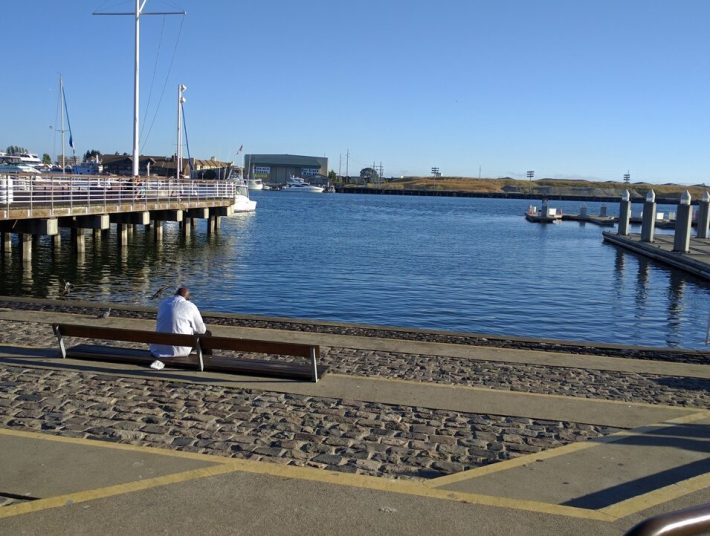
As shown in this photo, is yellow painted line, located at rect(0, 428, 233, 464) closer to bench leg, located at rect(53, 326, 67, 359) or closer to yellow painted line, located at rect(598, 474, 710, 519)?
bench leg, located at rect(53, 326, 67, 359)

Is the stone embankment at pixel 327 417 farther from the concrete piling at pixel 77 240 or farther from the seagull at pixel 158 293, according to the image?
the concrete piling at pixel 77 240

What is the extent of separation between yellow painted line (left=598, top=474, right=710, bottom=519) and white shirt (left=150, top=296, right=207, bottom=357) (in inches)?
250

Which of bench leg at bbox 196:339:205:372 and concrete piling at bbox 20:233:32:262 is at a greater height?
bench leg at bbox 196:339:205:372

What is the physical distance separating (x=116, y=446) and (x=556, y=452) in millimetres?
4345

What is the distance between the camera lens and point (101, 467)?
669 centimetres

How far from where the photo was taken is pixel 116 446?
7262mm

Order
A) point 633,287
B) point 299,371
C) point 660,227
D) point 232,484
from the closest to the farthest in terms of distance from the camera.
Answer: point 232,484 → point 299,371 → point 633,287 → point 660,227

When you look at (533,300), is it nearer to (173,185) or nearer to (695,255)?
(695,255)

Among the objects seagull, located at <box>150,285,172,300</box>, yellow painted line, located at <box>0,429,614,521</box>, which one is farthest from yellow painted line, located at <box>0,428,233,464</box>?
seagull, located at <box>150,285,172,300</box>

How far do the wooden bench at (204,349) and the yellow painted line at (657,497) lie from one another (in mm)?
4594

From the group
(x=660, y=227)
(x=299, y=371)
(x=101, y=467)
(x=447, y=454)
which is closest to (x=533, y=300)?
(x=299, y=371)

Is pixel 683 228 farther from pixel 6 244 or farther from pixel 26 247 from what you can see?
pixel 6 244

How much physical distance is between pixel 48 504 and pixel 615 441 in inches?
217

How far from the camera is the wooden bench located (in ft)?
31.9
